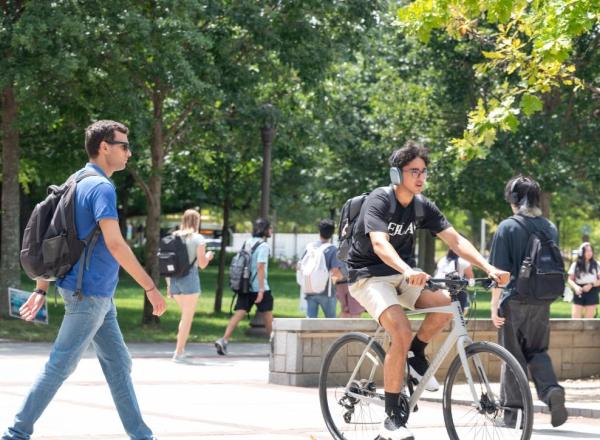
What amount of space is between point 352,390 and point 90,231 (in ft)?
7.26

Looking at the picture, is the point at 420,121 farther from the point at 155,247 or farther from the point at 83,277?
the point at 83,277

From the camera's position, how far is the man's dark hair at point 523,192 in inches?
368

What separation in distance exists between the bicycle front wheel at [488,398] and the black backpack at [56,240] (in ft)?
7.20

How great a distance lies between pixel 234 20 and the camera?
20.8 m

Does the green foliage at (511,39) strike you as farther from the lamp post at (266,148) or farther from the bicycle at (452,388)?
the lamp post at (266,148)

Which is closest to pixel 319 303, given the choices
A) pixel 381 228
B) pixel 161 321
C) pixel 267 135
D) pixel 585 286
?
pixel 267 135

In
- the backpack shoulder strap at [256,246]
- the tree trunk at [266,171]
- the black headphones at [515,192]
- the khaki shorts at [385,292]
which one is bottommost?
the khaki shorts at [385,292]

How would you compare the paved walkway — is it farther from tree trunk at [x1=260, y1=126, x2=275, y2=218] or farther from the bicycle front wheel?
tree trunk at [x1=260, y1=126, x2=275, y2=218]

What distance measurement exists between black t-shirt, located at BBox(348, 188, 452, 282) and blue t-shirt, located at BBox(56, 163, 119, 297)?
5.39 feet

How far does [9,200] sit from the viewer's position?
2100 cm

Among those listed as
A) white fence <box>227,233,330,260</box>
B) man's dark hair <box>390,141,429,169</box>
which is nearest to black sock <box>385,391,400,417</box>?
man's dark hair <box>390,141,429,169</box>

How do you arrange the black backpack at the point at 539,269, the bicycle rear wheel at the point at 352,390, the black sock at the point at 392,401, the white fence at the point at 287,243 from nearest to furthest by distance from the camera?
1. the black sock at the point at 392,401
2. the bicycle rear wheel at the point at 352,390
3. the black backpack at the point at 539,269
4. the white fence at the point at 287,243

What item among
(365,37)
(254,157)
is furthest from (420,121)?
(365,37)

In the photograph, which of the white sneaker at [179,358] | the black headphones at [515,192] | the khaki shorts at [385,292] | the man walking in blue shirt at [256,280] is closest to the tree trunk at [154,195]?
the man walking in blue shirt at [256,280]
